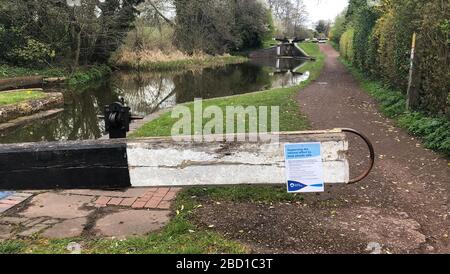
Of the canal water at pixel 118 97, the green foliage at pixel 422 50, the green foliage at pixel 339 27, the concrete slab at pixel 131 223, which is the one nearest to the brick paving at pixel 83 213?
the concrete slab at pixel 131 223

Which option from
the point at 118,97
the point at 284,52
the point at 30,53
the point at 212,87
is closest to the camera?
the point at 118,97

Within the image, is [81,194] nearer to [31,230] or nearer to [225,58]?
[31,230]

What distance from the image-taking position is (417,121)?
25.3 feet

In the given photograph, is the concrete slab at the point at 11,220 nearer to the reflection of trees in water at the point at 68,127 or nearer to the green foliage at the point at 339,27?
the reflection of trees in water at the point at 68,127

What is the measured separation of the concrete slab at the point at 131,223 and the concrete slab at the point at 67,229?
0.48 feet

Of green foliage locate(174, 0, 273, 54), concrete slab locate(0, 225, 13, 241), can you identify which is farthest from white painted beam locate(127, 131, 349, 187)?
green foliage locate(174, 0, 273, 54)

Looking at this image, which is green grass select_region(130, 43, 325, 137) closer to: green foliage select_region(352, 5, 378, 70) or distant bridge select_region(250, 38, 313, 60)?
green foliage select_region(352, 5, 378, 70)

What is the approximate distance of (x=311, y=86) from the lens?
16.8 meters

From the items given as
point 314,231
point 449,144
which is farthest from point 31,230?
point 449,144

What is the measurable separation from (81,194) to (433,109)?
6551mm

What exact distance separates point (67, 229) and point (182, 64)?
3215cm

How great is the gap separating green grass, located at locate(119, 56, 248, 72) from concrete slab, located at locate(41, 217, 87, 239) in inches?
1160

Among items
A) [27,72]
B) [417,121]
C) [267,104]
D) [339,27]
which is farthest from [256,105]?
[339,27]

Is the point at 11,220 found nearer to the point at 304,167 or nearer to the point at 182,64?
the point at 304,167
